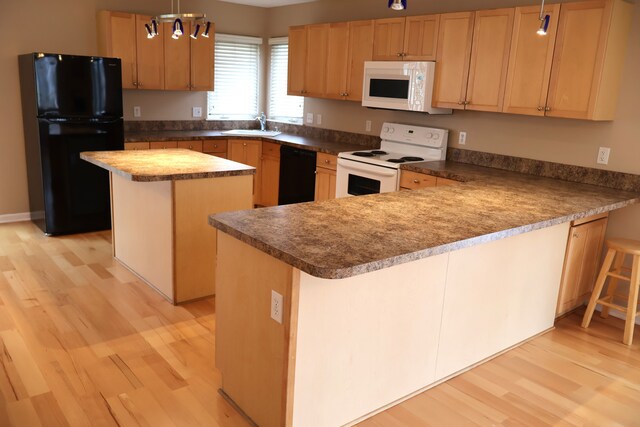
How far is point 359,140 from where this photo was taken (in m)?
5.68

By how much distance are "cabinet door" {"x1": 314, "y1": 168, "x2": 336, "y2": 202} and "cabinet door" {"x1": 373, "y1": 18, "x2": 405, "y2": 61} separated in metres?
1.18

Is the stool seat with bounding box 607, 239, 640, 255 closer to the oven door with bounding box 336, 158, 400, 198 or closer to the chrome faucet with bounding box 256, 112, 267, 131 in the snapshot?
the oven door with bounding box 336, 158, 400, 198

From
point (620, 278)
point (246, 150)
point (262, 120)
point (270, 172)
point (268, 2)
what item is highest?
point (268, 2)

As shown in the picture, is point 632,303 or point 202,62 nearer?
point 632,303

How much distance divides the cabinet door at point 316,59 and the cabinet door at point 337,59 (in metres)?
0.07

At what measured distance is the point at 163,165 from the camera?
11.8 feet

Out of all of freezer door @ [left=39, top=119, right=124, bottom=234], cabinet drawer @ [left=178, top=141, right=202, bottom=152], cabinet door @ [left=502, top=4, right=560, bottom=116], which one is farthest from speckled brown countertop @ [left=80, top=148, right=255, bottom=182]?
cabinet door @ [left=502, top=4, right=560, bottom=116]

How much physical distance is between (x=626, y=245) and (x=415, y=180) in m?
1.57

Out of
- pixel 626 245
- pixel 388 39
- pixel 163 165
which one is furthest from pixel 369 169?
pixel 626 245

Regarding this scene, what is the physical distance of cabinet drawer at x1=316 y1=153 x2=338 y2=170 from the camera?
507cm

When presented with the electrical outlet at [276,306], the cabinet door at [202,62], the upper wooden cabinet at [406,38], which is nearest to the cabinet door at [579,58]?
the upper wooden cabinet at [406,38]

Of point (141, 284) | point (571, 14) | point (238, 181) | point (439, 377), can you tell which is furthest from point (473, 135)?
point (141, 284)

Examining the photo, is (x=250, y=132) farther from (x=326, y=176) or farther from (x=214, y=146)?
(x=326, y=176)

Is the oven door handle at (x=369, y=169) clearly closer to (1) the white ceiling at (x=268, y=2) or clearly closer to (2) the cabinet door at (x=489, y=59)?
(2) the cabinet door at (x=489, y=59)
